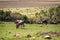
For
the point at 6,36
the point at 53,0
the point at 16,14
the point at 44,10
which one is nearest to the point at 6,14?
the point at 16,14

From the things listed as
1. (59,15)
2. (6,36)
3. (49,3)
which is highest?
(49,3)

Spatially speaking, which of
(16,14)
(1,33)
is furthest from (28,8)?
(1,33)

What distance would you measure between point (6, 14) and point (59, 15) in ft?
2.16

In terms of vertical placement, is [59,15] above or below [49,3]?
below

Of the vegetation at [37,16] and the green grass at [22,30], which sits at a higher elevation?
the vegetation at [37,16]

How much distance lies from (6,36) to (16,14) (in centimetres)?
30

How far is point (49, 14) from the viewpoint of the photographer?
2180 millimetres

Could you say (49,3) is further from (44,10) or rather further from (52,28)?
(52,28)

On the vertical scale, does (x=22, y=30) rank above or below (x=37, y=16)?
below

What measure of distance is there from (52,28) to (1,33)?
623 millimetres

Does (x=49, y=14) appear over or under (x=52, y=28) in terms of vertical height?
over

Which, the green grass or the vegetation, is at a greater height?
the vegetation

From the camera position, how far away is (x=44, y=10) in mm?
2193

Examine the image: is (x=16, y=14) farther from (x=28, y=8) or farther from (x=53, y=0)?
(x=53, y=0)
